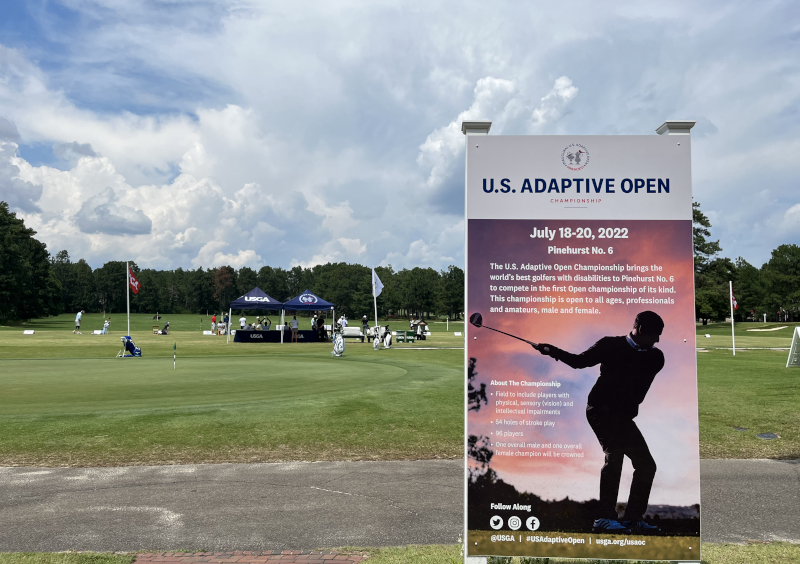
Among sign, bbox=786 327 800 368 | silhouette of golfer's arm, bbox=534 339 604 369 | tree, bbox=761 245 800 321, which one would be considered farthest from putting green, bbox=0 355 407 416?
tree, bbox=761 245 800 321

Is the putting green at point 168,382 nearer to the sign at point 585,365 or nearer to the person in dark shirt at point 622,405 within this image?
the sign at point 585,365

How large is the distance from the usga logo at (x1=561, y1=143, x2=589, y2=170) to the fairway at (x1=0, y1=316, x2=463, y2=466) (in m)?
5.91

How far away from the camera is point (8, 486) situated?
7.35 metres

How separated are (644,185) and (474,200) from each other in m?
1.28

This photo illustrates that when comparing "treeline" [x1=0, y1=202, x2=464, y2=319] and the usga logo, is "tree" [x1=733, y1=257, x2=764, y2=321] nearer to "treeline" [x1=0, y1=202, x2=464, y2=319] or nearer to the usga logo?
"treeline" [x1=0, y1=202, x2=464, y2=319]

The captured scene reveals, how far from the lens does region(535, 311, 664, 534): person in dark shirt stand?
421cm

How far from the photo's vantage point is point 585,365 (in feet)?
13.9

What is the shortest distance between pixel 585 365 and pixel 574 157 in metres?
1.57

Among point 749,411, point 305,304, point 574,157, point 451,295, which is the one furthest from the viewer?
point 451,295

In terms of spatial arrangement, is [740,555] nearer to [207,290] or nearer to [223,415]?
[223,415]

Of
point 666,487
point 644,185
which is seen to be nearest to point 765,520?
point 666,487

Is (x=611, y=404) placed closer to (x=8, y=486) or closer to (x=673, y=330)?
(x=673, y=330)

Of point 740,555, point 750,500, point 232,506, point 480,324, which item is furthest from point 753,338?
point 480,324

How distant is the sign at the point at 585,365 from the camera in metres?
4.21
